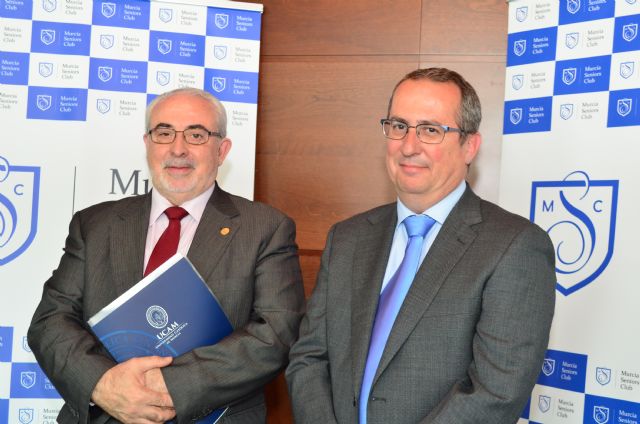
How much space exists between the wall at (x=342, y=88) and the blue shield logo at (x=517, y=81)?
39 cm

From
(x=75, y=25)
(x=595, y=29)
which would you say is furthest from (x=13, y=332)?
(x=595, y=29)

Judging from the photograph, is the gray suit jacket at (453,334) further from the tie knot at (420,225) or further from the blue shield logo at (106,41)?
the blue shield logo at (106,41)

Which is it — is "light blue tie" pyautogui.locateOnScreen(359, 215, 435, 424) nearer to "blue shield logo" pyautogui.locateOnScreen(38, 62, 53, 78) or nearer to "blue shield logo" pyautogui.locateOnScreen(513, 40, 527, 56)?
"blue shield logo" pyautogui.locateOnScreen(513, 40, 527, 56)

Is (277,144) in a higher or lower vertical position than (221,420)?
higher

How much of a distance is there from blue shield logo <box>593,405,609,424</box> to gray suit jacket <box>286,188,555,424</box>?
1067 mm

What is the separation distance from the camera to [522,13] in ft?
11.5

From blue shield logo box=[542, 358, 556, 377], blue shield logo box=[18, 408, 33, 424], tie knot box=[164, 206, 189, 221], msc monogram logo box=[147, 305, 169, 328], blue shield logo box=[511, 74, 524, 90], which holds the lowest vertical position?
blue shield logo box=[18, 408, 33, 424]

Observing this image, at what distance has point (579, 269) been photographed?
3180mm

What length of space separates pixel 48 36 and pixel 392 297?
239 centimetres

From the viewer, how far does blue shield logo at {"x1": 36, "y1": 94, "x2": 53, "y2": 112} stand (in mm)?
3783

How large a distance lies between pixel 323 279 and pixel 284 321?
224 millimetres

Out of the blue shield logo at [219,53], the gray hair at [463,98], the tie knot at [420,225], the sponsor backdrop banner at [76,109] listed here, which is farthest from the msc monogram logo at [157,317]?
the blue shield logo at [219,53]

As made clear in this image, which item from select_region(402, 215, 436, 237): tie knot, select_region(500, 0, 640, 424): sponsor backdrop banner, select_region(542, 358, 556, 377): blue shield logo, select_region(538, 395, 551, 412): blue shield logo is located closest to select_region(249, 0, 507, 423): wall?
select_region(500, 0, 640, 424): sponsor backdrop banner

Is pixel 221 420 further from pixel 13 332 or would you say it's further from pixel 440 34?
pixel 440 34
